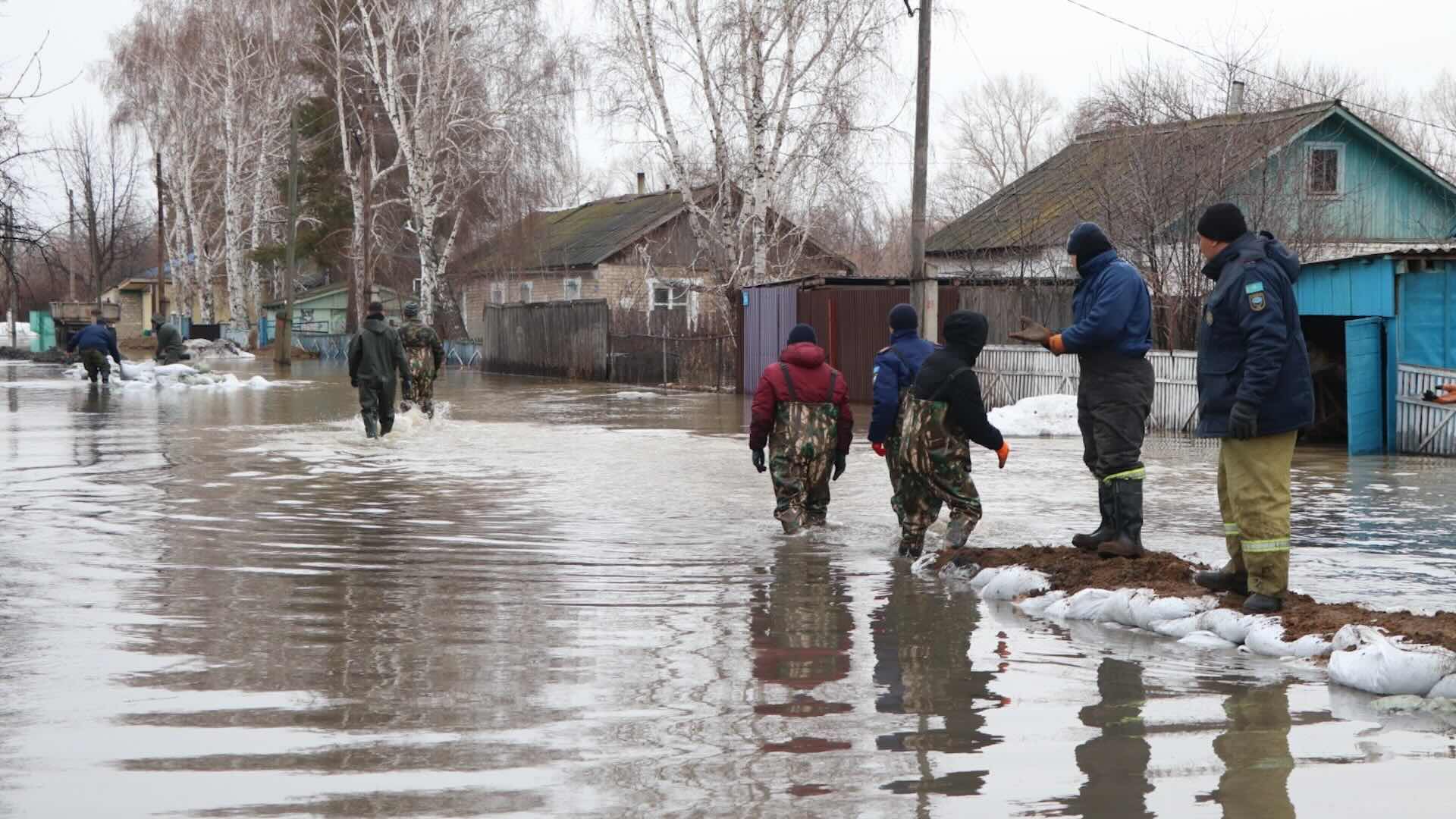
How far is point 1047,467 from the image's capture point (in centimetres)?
1622

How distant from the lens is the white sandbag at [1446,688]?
599 centimetres

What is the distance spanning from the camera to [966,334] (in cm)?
948

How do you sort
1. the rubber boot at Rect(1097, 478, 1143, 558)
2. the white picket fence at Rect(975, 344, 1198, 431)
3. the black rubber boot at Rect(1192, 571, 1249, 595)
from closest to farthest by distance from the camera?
1. the black rubber boot at Rect(1192, 571, 1249, 595)
2. the rubber boot at Rect(1097, 478, 1143, 558)
3. the white picket fence at Rect(975, 344, 1198, 431)


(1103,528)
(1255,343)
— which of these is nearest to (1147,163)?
(1103,528)

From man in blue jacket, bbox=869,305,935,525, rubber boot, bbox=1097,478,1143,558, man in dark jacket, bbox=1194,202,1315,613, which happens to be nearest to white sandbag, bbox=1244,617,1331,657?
man in dark jacket, bbox=1194,202,1315,613

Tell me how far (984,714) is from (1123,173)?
1987 cm

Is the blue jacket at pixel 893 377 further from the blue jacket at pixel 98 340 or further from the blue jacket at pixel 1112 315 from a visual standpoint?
the blue jacket at pixel 98 340

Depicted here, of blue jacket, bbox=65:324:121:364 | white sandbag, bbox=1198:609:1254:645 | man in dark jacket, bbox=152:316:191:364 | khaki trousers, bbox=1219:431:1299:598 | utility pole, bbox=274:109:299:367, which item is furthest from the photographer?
utility pole, bbox=274:109:299:367

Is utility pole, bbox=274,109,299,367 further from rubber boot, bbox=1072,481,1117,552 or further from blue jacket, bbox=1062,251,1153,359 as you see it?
blue jacket, bbox=1062,251,1153,359

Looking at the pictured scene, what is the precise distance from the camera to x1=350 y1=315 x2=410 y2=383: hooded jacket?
1856 centimetres

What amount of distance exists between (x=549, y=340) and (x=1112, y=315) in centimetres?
3458

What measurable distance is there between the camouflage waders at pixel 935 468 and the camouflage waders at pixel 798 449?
3.90 ft

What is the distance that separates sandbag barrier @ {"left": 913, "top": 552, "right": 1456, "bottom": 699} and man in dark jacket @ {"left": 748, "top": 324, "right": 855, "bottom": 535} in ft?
5.29

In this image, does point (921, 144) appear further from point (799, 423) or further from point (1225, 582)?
point (1225, 582)
